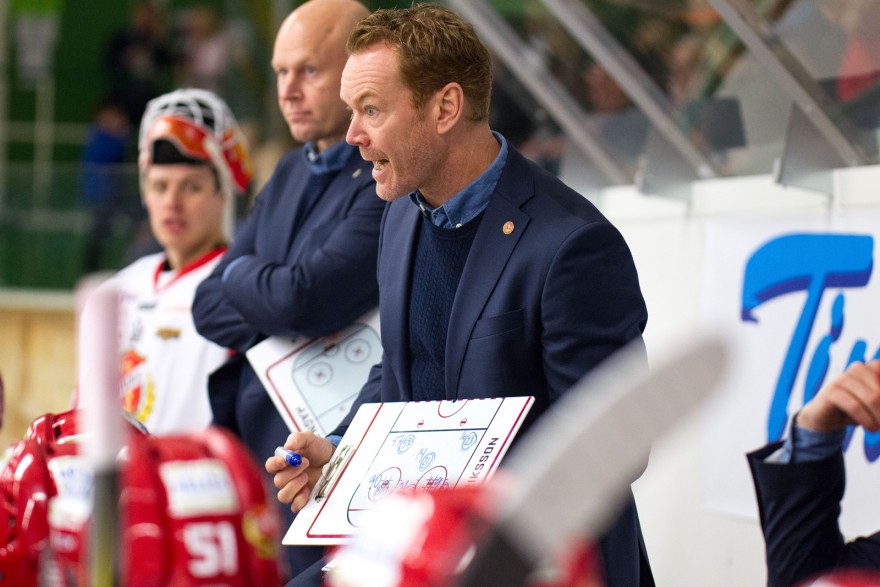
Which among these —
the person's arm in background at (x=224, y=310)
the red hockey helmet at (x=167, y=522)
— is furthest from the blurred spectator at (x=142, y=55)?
the red hockey helmet at (x=167, y=522)

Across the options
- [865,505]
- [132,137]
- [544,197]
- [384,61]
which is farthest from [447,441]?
[132,137]

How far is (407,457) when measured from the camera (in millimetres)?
2104

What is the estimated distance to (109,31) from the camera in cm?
1537

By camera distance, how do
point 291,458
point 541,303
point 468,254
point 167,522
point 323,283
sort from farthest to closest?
point 323,283, point 468,254, point 541,303, point 291,458, point 167,522

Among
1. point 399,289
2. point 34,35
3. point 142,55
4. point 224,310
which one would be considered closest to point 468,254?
point 399,289

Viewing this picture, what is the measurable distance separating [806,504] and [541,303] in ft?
2.12

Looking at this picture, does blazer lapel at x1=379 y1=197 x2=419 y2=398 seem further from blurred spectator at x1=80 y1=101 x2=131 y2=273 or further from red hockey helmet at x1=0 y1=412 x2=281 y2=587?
blurred spectator at x1=80 y1=101 x2=131 y2=273

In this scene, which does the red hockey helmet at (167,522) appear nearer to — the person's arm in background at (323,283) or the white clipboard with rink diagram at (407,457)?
the white clipboard with rink diagram at (407,457)

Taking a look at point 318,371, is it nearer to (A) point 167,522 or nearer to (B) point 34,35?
(A) point 167,522

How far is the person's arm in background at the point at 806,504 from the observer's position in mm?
1926

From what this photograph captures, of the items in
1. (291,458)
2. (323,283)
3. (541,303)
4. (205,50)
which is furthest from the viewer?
(205,50)

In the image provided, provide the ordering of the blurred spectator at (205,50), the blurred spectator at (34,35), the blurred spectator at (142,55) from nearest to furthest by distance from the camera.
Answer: the blurred spectator at (205,50) → the blurred spectator at (142,55) → the blurred spectator at (34,35)

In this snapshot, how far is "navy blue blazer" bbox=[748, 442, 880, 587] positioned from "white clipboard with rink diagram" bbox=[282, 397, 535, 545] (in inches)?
14.6

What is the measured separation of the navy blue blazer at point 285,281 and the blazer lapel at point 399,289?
325mm
